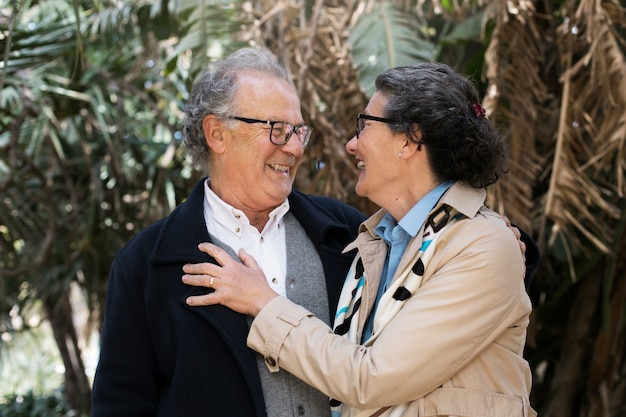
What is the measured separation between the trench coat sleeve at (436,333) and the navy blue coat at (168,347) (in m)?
0.24

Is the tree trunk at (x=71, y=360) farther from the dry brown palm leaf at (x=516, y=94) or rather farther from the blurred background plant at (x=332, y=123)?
the dry brown palm leaf at (x=516, y=94)

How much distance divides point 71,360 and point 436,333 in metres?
5.04

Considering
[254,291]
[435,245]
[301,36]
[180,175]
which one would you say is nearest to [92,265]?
[180,175]

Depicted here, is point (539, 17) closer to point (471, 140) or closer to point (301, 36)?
point (301, 36)

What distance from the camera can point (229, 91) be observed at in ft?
7.70

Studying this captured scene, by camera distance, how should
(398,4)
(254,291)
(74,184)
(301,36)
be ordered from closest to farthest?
1. (254,291)
2. (301,36)
3. (398,4)
4. (74,184)

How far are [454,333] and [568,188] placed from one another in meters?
1.93

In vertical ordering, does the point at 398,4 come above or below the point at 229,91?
below

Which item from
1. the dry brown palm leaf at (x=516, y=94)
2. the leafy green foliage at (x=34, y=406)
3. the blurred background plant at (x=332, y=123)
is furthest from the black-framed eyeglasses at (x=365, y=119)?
the leafy green foliage at (x=34, y=406)

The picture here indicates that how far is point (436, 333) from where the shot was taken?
180cm

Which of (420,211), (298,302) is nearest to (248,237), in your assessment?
(298,302)

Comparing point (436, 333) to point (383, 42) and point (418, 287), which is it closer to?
point (418, 287)

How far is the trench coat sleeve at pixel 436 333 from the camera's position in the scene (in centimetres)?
180

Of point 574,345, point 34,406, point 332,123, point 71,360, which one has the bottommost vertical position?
point 34,406
